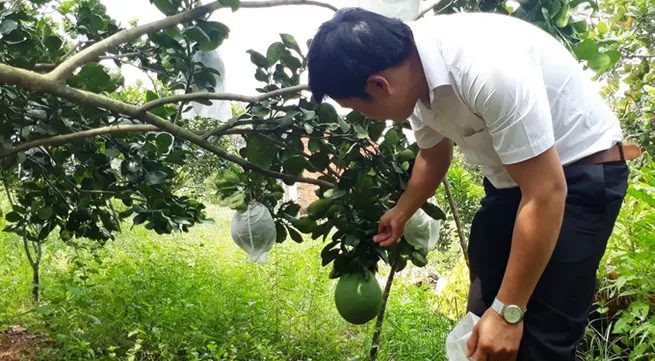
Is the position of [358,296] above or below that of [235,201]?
below

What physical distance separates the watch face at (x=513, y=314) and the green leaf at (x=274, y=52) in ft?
2.80

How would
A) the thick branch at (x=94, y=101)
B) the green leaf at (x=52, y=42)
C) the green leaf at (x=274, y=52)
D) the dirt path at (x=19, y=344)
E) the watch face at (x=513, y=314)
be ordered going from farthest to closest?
the dirt path at (x=19, y=344), the green leaf at (x=52, y=42), the green leaf at (x=274, y=52), the thick branch at (x=94, y=101), the watch face at (x=513, y=314)

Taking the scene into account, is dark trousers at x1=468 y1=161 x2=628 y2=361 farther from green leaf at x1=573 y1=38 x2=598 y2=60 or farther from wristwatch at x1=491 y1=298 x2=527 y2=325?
green leaf at x1=573 y1=38 x2=598 y2=60

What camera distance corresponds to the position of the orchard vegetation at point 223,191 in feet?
4.75

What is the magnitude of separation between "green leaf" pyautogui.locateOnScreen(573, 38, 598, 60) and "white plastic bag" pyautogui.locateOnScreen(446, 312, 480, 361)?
2.14 feet

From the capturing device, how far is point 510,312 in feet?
3.16

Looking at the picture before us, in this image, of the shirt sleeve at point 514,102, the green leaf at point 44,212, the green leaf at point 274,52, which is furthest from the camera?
the green leaf at point 44,212

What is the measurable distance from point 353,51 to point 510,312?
1.64 ft

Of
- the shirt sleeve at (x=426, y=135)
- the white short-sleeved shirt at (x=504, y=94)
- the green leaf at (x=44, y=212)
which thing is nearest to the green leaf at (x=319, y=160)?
the shirt sleeve at (x=426, y=135)

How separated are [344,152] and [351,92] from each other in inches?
20.6

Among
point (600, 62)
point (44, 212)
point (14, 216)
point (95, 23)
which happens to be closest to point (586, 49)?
point (600, 62)

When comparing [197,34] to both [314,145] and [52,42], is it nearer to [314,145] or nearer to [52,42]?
[314,145]

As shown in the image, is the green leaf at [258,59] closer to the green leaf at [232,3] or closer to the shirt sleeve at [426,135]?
the green leaf at [232,3]

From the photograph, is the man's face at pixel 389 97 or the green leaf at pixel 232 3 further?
the green leaf at pixel 232 3
